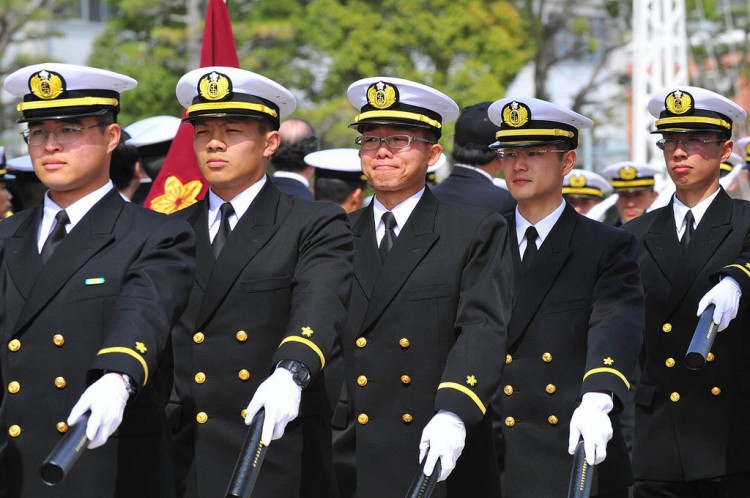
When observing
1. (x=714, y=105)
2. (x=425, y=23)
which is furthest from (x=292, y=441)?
(x=425, y=23)

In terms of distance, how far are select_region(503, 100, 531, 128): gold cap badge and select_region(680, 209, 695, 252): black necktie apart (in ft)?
3.63

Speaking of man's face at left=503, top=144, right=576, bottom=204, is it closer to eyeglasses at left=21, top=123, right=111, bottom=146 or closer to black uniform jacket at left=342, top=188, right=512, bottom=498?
black uniform jacket at left=342, top=188, right=512, bottom=498

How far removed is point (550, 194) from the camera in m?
5.81

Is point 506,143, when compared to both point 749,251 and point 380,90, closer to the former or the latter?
point 380,90

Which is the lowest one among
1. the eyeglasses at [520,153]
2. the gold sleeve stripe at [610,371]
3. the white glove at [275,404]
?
the white glove at [275,404]

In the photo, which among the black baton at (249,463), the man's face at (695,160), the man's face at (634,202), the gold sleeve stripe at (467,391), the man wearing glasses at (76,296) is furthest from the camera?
the man's face at (634,202)

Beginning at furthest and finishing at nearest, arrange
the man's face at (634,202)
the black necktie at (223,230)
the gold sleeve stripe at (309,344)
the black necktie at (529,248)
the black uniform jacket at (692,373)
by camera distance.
→ the man's face at (634,202), the black uniform jacket at (692,373), the black necktie at (529,248), the black necktie at (223,230), the gold sleeve stripe at (309,344)

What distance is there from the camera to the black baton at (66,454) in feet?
11.5

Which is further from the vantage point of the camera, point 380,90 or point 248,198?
point 380,90

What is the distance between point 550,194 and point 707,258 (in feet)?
3.23

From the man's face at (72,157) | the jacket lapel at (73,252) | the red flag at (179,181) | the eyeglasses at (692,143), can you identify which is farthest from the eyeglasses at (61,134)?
the eyeglasses at (692,143)

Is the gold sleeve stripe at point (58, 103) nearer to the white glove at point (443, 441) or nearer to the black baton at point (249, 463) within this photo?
the black baton at point (249, 463)

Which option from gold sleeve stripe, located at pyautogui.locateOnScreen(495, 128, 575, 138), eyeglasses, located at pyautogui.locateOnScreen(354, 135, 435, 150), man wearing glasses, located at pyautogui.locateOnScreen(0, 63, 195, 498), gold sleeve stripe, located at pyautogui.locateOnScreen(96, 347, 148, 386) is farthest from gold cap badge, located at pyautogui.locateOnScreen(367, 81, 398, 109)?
→ gold sleeve stripe, located at pyautogui.locateOnScreen(96, 347, 148, 386)

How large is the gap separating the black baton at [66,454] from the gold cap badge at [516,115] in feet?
9.16
